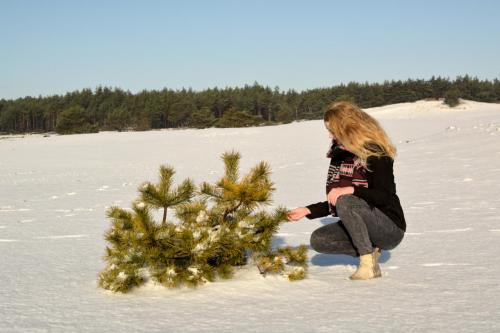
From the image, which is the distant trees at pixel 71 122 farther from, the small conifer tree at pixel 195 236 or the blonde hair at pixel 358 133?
the blonde hair at pixel 358 133

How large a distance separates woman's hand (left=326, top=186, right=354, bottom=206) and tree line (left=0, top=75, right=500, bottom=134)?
193 ft

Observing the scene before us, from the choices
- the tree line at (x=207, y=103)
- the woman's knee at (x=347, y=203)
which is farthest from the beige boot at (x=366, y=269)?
the tree line at (x=207, y=103)

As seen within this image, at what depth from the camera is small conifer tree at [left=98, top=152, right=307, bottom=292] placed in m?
3.22

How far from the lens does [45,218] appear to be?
7379 millimetres

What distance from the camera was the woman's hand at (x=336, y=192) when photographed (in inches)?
134

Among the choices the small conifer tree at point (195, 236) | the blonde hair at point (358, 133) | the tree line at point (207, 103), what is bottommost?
the small conifer tree at point (195, 236)

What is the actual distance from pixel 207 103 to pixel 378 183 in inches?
2929

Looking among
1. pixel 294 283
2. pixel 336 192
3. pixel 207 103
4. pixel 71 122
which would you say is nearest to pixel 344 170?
pixel 336 192

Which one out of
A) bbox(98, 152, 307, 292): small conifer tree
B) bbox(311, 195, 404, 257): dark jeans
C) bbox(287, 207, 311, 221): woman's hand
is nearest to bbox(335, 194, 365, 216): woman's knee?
bbox(311, 195, 404, 257): dark jeans

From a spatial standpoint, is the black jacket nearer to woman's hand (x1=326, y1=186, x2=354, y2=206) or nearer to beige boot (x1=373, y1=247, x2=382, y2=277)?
woman's hand (x1=326, y1=186, x2=354, y2=206)

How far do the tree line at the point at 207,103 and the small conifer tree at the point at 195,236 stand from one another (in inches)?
2305

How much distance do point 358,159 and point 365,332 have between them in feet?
4.38

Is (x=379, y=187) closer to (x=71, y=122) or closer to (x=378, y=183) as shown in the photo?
(x=378, y=183)

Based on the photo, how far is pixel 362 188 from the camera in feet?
11.1
